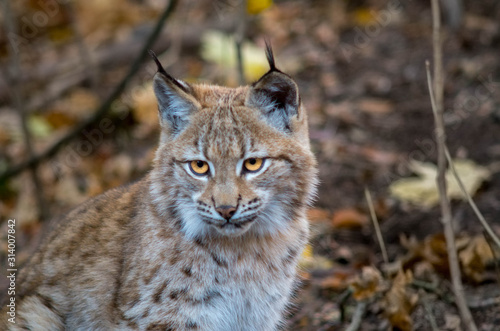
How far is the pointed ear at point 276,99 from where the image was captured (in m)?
4.14

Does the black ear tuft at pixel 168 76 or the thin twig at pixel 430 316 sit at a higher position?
the black ear tuft at pixel 168 76

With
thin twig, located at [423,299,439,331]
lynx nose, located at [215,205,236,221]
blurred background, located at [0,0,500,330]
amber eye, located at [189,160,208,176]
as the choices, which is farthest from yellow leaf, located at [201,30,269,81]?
lynx nose, located at [215,205,236,221]

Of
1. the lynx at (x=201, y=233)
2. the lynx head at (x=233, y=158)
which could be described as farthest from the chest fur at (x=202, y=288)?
the lynx head at (x=233, y=158)

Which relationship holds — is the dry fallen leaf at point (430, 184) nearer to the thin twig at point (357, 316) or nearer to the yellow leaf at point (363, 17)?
the thin twig at point (357, 316)

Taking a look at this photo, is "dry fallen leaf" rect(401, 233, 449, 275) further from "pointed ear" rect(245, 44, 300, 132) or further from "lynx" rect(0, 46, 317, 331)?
"pointed ear" rect(245, 44, 300, 132)

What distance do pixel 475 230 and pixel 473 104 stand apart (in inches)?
104

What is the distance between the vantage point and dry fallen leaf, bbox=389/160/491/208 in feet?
21.4

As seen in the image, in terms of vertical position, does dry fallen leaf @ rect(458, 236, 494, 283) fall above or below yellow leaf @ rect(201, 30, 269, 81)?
below

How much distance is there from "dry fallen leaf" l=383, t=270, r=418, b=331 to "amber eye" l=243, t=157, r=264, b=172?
160cm

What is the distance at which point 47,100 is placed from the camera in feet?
34.2

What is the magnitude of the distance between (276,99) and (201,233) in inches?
40.3

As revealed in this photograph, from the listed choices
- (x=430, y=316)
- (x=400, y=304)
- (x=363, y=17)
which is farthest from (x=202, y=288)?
(x=363, y=17)

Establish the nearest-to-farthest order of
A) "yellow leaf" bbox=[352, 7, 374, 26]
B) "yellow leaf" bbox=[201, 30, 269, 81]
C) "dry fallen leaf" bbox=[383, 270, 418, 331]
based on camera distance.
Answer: "dry fallen leaf" bbox=[383, 270, 418, 331] → "yellow leaf" bbox=[201, 30, 269, 81] → "yellow leaf" bbox=[352, 7, 374, 26]

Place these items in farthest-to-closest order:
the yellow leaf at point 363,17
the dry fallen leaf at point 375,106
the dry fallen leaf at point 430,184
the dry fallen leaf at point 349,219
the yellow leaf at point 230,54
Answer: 1. the yellow leaf at point 363,17
2. the yellow leaf at point 230,54
3. the dry fallen leaf at point 375,106
4. the dry fallen leaf at point 349,219
5. the dry fallen leaf at point 430,184
